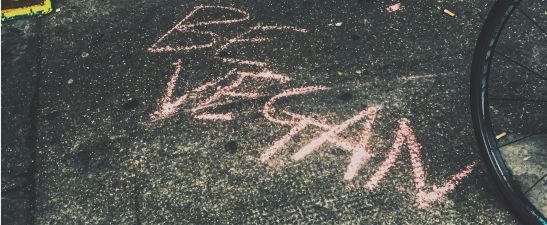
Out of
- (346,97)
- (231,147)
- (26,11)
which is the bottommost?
(231,147)

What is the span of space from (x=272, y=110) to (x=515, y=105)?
4.08 ft

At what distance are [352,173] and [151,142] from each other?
0.99 m

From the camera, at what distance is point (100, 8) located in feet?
10.7

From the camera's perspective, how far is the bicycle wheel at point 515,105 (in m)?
2.05

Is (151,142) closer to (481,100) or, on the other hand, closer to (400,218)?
(400,218)

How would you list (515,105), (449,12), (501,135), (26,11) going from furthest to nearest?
(26,11)
(449,12)
(515,105)
(501,135)

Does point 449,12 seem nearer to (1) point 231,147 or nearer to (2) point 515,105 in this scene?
(2) point 515,105

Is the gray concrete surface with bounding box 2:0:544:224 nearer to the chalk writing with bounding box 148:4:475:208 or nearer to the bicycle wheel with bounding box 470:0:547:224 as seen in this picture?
the chalk writing with bounding box 148:4:475:208

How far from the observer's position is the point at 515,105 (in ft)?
8.36

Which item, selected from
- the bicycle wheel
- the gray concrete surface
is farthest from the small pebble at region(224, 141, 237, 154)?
the bicycle wheel

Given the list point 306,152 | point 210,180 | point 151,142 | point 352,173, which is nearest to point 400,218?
point 352,173

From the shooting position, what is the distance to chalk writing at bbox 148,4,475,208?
2.29m

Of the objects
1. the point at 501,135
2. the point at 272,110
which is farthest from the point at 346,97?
the point at 501,135

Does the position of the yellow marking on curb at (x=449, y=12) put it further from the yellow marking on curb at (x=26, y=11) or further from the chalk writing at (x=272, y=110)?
the yellow marking on curb at (x=26, y=11)
